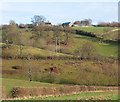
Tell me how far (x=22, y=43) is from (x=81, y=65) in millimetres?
20731

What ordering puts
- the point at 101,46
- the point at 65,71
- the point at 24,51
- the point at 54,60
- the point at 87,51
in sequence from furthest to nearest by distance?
the point at 101,46 → the point at 24,51 → the point at 87,51 → the point at 54,60 → the point at 65,71

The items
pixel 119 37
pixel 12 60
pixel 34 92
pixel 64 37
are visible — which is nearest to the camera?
pixel 34 92

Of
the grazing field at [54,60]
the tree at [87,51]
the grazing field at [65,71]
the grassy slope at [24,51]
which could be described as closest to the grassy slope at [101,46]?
the grazing field at [54,60]

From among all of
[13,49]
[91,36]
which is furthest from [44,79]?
[91,36]

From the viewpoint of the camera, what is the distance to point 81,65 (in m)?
44.0

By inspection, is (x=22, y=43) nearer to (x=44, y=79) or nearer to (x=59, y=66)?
(x=59, y=66)

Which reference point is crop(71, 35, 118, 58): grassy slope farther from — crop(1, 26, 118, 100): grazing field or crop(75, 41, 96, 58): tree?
crop(75, 41, 96, 58): tree

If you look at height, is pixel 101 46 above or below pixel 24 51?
above

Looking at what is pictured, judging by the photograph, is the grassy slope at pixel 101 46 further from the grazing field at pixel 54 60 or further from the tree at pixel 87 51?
the tree at pixel 87 51

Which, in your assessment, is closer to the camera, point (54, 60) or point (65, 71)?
point (65, 71)

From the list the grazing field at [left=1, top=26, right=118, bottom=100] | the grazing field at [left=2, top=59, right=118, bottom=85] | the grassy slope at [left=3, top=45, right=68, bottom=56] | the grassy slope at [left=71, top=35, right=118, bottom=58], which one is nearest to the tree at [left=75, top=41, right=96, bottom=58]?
the grazing field at [left=1, top=26, right=118, bottom=100]

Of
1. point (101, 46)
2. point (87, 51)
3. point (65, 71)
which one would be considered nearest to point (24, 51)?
point (65, 71)

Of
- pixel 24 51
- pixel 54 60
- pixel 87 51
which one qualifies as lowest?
pixel 54 60

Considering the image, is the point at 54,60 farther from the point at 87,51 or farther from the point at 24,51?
the point at 87,51
